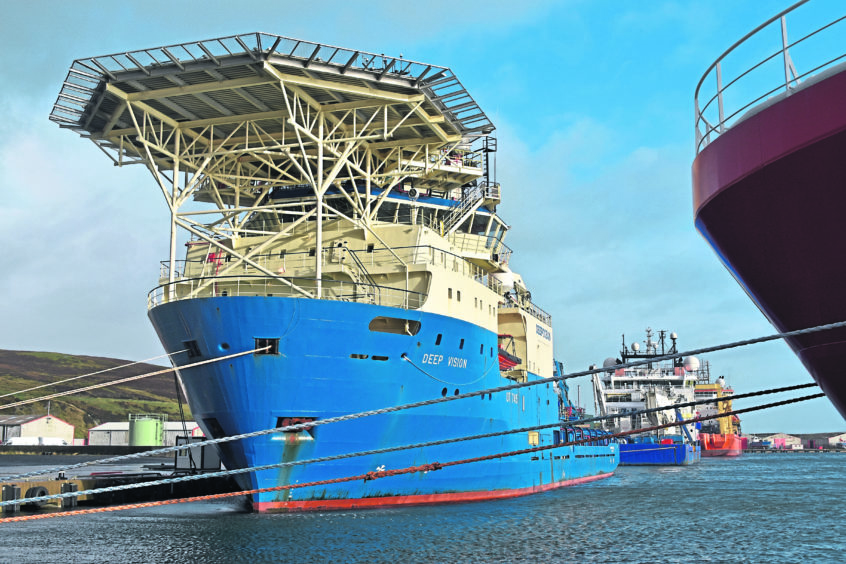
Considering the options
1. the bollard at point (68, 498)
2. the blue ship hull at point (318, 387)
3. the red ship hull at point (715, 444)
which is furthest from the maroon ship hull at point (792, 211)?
the red ship hull at point (715, 444)

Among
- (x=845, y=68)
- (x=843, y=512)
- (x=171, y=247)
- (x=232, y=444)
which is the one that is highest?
(x=171, y=247)

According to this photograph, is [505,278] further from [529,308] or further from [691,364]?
[691,364]

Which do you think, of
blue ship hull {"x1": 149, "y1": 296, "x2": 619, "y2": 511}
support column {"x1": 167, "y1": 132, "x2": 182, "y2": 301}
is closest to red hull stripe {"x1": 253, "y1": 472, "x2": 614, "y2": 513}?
blue ship hull {"x1": 149, "y1": 296, "x2": 619, "y2": 511}

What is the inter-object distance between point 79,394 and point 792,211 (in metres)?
151

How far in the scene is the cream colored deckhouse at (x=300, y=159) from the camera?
899 inches

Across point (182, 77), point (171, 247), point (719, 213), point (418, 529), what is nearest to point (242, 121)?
point (182, 77)

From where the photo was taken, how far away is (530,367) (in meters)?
33.9

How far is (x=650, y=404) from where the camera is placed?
216 ft

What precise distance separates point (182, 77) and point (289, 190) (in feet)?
Answer: 25.9

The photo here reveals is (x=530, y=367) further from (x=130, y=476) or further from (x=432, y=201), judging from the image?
(x=130, y=476)

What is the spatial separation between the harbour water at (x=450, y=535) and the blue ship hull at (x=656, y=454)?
39578 millimetres

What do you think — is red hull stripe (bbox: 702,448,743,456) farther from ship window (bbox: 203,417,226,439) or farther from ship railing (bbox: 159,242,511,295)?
ship window (bbox: 203,417,226,439)

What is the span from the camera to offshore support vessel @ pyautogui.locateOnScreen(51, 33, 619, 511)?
67.4 ft

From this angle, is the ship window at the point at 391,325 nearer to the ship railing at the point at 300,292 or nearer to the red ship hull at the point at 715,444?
Result: the ship railing at the point at 300,292
